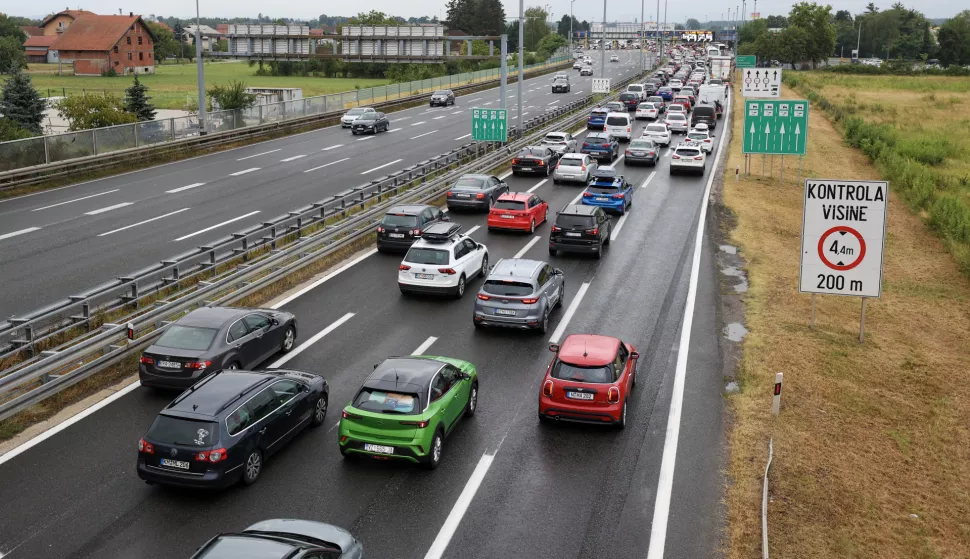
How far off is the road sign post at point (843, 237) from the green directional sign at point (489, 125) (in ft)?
85.1

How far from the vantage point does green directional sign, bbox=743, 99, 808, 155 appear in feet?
131

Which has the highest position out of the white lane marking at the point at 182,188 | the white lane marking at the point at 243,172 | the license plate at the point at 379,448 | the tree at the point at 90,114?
the tree at the point at 90,114

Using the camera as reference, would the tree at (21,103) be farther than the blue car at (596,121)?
No

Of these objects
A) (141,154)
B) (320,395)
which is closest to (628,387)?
(320,395)

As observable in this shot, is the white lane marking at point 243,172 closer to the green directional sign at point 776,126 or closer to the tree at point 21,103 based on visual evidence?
the tree at point 21,103

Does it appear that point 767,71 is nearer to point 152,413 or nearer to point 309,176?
point 309,176

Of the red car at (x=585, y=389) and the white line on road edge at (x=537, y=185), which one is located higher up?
the white line on road edge at (x=537, y=185)

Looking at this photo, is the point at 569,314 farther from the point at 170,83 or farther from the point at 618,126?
the point at 170,83

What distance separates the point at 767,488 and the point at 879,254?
870 centimetres

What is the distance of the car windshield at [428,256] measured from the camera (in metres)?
22.7

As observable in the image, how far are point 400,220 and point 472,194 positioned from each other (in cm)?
652

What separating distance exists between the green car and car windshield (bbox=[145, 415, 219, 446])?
6.49ft

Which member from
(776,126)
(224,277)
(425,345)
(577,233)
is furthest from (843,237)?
(776,126)

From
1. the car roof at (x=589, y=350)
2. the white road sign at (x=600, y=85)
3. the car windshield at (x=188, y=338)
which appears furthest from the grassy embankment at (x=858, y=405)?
the white road sign at (x=600, y=85)
